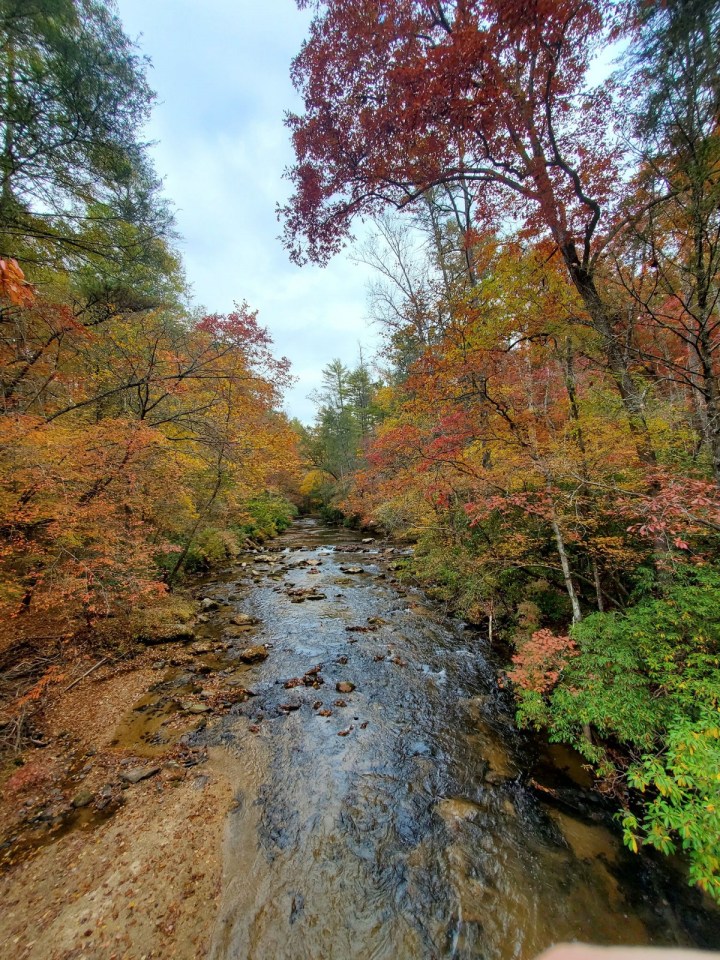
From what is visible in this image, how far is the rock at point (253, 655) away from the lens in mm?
6492

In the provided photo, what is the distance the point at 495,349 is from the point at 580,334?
1457mm

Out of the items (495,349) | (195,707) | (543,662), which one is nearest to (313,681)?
(195,707)

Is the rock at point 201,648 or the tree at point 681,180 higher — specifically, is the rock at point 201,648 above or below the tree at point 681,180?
below

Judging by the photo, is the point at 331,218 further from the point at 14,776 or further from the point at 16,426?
the point at 14,776

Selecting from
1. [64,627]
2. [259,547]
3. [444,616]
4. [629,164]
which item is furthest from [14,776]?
[259,547]

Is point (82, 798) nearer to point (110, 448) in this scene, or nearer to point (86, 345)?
point (110, 448)

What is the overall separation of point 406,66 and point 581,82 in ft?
9.48

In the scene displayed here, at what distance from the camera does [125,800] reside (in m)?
3.57

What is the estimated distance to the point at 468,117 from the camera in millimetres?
5117

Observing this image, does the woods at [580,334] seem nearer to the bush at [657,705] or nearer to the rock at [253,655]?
the bush at [657,705]

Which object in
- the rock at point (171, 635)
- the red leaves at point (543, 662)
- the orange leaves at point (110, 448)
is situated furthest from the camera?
the rock at point (171, 635)

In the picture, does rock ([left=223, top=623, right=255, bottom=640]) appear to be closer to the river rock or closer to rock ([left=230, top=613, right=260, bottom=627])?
rock ([left=230, top=613, right=260, bottom=627])

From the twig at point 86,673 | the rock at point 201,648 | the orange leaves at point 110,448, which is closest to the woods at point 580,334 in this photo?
the orange leaves at point 110,448

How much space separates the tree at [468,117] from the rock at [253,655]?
7.50 meters
